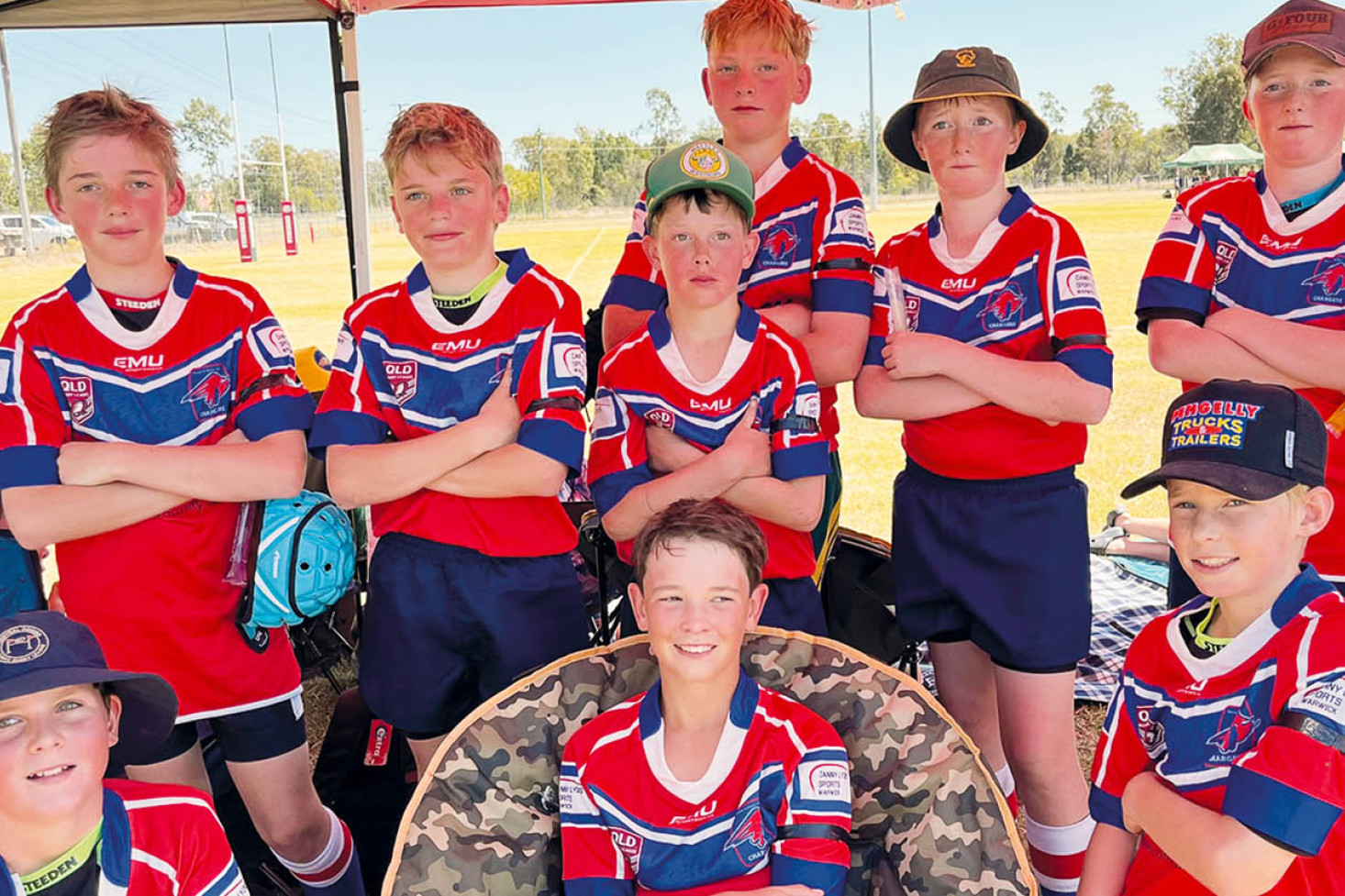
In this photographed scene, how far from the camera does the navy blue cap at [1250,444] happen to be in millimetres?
1696

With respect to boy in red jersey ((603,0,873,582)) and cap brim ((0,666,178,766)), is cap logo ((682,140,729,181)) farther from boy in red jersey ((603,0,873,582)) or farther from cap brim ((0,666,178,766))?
cap brim ((0,666,178,766))

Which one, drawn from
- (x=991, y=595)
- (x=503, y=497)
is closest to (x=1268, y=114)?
(x=991, y=595)

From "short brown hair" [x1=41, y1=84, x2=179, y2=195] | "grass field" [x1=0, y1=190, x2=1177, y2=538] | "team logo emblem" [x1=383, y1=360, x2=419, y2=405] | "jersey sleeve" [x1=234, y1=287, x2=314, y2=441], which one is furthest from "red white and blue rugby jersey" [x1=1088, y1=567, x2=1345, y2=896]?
"grass field" [x1=0, y1=190, x2=1177, y2=538]

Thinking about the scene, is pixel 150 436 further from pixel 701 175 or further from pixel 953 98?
pixel 953 98

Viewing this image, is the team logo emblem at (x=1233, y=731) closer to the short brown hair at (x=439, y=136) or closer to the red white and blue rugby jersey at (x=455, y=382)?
the red white and blue rugby jersey at (x=455, y=382)

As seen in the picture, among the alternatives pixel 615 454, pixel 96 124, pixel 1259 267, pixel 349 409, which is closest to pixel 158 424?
pixel 349 409

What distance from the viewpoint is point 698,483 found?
220 cm

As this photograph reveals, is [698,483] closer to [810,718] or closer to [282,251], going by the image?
[810,718]

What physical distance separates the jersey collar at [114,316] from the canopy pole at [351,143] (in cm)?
216

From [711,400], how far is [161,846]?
4.38 feet

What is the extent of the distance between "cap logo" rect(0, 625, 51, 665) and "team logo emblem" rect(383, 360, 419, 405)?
0.85 meters

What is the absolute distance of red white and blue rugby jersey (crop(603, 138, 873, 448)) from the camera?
250 centimetres

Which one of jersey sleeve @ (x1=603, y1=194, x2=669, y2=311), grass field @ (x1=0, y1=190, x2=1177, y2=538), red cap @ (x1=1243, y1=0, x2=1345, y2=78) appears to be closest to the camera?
red cap @ (x1=1243, y1=0, x2=1345, y2=78)

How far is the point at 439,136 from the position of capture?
2.24m
